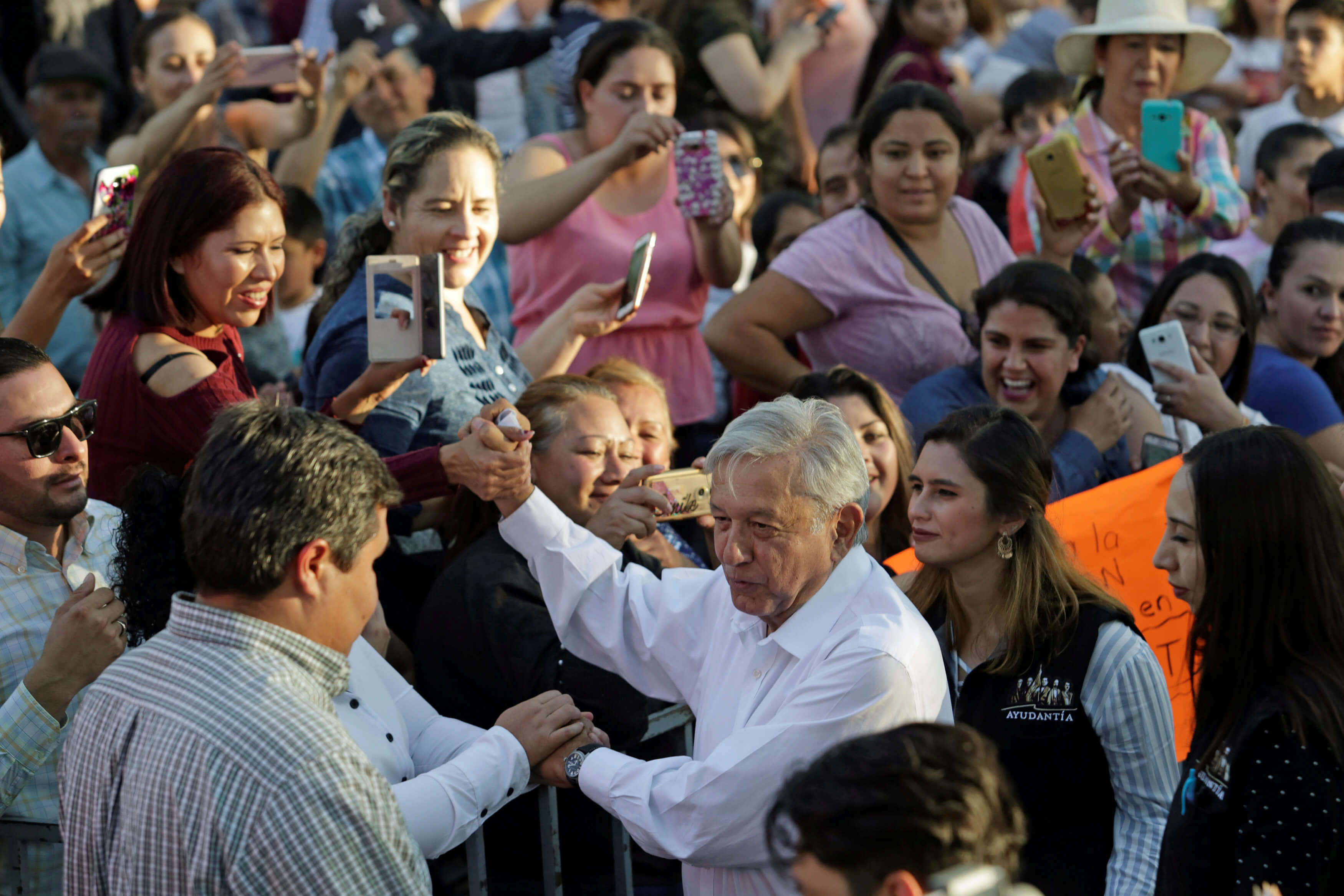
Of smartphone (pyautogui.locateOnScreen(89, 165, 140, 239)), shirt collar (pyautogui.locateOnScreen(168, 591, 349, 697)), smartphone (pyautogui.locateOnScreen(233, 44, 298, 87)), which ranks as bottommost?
shirt collar (pyautogui.locateOnScreen(168, 591, 349, 697))

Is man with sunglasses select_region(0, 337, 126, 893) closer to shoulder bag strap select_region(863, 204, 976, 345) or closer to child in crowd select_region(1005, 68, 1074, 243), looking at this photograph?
shoulder bag strap select_region(863, 204, 976, 345)

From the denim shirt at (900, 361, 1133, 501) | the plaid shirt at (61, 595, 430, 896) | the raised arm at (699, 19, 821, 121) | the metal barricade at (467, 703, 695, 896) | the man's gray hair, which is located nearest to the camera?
the plaid shirt at (61, 595, 430, 896)

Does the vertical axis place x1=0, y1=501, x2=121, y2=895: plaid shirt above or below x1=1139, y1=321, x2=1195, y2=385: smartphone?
below

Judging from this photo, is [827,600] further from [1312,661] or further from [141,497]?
[141,497]

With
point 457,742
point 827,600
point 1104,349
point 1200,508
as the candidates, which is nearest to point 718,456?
point 827,600

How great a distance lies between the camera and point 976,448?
144 inches

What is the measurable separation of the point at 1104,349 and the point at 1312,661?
318 cm

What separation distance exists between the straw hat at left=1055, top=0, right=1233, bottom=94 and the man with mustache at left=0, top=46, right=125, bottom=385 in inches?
177

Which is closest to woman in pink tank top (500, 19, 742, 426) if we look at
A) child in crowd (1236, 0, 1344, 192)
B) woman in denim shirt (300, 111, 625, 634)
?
woman in denim shirt (300, 111, 625, 634)

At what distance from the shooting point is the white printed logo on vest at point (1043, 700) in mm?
3326

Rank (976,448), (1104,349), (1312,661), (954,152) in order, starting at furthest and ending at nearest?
(1104,349) < (954,152) < (976,448) < (1312,661)

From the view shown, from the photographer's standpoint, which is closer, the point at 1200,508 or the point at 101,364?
the point at 1200,508

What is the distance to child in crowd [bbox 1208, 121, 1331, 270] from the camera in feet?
23.0

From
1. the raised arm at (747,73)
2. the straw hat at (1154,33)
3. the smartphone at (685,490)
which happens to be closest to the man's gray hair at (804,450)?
the smartphone at (685,490)
